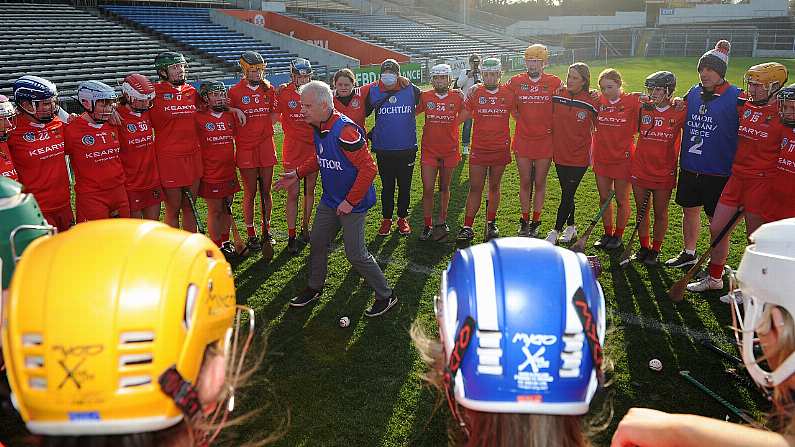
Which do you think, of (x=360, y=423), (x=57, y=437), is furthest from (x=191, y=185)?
(x=57, y=437)

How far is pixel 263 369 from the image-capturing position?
15.5 feet

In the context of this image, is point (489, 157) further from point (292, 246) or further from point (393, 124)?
point (292, 246)

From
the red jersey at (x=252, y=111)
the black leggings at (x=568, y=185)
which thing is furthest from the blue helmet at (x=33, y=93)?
the black leggings at (x=568, y=185)

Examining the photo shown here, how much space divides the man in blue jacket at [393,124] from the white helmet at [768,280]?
5.71 meters

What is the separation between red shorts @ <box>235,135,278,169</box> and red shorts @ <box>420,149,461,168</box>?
2.10 meters

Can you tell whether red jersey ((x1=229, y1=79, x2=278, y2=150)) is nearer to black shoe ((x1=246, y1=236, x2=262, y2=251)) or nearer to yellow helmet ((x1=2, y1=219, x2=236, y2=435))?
black shoe ((x1=246, y1=236, x2=262, y2=251))

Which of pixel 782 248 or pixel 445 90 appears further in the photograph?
pixel 445 90

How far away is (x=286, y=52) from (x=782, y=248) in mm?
29034

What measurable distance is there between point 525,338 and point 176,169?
221 inches

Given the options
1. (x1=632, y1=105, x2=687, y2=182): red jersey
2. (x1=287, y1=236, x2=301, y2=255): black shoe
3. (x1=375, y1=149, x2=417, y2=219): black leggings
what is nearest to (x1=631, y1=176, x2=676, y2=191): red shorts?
(x1=632, y1=105, x2=687, y2=182): red jersey

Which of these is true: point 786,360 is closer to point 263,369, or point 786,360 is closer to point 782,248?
point 782,248

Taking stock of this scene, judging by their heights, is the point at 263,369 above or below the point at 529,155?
below

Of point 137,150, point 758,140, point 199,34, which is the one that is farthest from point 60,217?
point 199,34

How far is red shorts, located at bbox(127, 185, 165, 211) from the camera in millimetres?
6172
